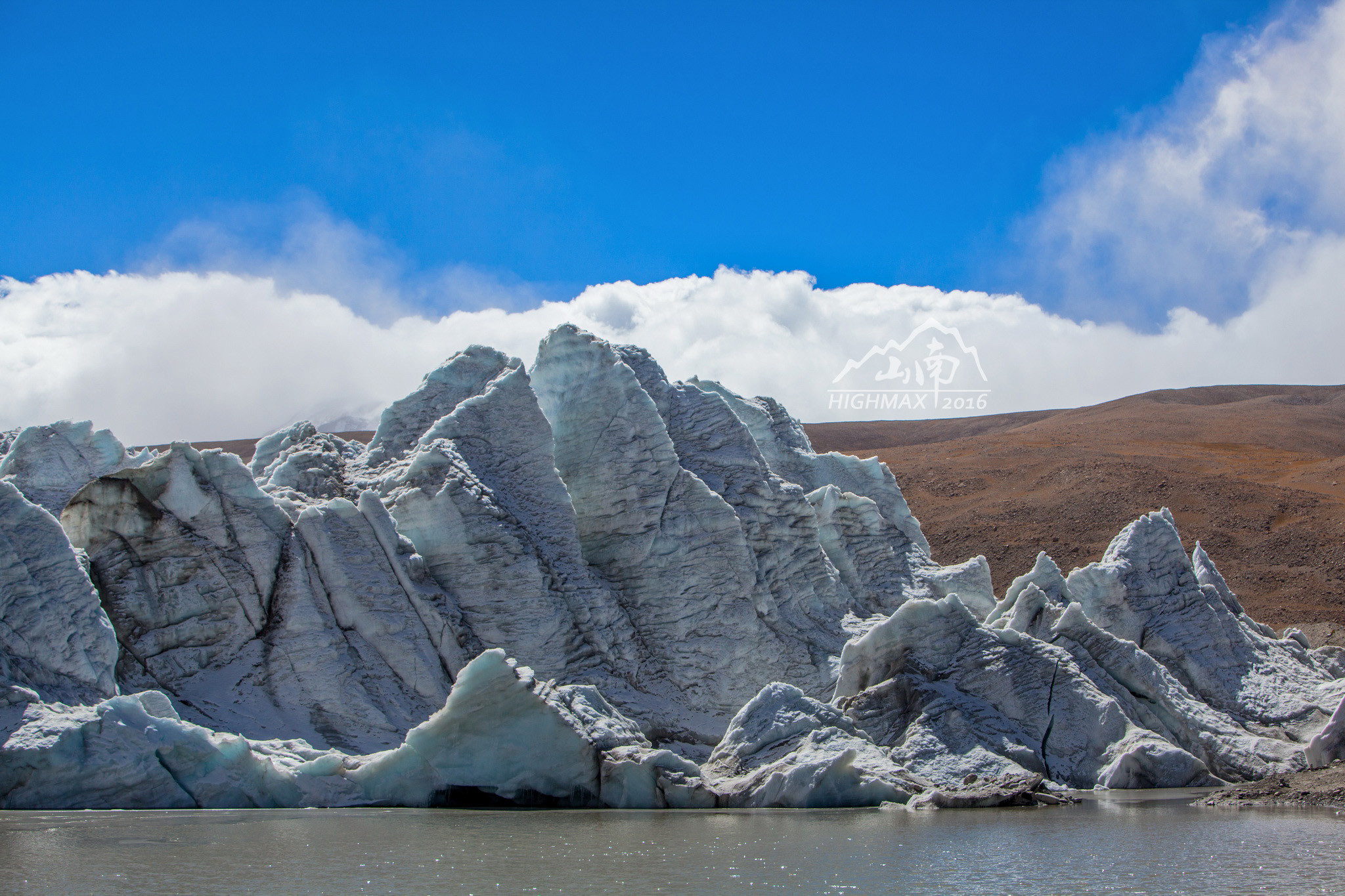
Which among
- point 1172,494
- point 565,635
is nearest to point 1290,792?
point 565,635

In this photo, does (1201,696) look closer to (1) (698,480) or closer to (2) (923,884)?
(1) (698,480)

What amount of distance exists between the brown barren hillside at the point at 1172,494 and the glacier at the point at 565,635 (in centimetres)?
1672

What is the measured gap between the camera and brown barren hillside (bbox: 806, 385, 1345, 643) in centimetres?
4616

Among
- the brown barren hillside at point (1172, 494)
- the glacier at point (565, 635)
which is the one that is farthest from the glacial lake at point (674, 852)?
the brown barren hillside at point (1172, 494)

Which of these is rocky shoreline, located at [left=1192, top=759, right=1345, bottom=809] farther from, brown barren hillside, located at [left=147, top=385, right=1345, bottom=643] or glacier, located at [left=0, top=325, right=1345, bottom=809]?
brown barren hillside, located at [left=147, top=385, right=1345, bottom=643]

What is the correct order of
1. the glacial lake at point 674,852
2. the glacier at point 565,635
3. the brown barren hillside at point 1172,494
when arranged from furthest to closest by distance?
1. the brown barren hillside at point 1172,494
2. the glacier at point 565,635
3. the glacial lake at point 674,852

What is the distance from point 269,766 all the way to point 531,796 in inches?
126

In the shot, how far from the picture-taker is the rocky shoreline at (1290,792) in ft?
46.0

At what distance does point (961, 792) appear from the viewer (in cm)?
1389

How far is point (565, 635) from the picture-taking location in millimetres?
18875

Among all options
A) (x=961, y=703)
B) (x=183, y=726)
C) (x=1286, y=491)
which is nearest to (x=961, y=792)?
(x=961, y=703)

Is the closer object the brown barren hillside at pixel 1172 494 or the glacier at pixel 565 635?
the glacier at pixel 565 635

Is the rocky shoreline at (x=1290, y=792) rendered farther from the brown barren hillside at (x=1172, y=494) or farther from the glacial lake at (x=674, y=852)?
the brown barren hillside at (x=1172, y=494)

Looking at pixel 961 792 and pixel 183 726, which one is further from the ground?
pixel 183 726
